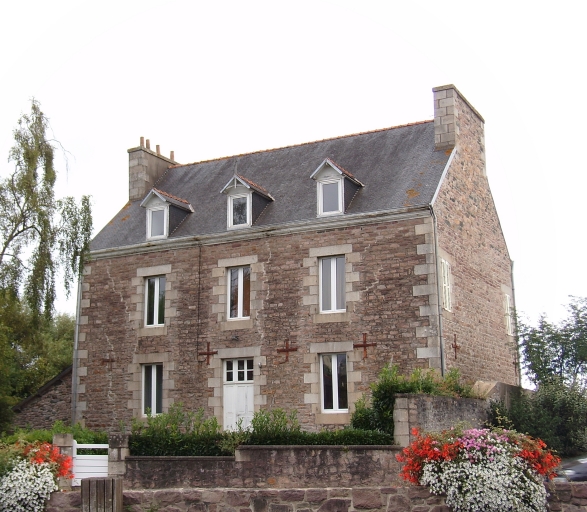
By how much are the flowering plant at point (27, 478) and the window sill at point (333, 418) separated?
374 inches

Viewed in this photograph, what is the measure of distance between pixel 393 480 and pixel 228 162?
13.4 metres

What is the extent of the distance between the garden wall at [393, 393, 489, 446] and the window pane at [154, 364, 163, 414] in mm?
8034

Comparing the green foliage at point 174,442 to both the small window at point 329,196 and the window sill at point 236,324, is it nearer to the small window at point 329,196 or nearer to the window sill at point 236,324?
the window sill at point 236,324

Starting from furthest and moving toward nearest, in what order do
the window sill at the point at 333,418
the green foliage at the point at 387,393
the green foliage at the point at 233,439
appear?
the window sill at the point at 333,418, the green foliage at the point at 387,393, the green foliage at the point at 233,439

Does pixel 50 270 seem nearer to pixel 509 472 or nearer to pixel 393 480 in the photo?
pixel 393 480

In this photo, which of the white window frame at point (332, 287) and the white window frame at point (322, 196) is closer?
the white window frame at point (332, 287)

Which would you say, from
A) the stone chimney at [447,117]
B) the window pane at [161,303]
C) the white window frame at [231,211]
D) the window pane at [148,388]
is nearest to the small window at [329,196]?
the white window frame at [231,211]

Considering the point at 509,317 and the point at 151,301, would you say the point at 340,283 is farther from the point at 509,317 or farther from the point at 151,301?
the point at 509,317

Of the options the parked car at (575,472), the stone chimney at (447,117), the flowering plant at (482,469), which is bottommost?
Answer: the parked car at (575,472)

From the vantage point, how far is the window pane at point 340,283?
1903cm

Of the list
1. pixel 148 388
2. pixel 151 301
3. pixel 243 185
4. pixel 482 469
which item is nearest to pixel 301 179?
pixel 243 185

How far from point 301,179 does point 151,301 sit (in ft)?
17.3

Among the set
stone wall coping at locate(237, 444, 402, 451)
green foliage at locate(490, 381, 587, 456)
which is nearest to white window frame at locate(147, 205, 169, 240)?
stone wall coping at locate(237, 444, 402, 451)

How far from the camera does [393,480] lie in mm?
13484
